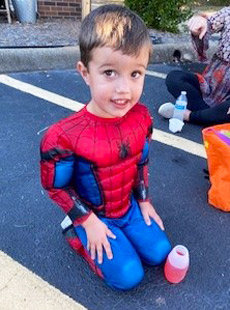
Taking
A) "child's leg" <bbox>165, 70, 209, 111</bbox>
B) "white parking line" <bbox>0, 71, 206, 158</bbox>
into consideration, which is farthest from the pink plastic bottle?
"child's leg" <bbox>165, 70, 209, 111</bbox>

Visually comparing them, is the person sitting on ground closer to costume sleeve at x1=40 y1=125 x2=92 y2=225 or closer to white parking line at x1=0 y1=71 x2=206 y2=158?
white parking line at x1=0 y1=71 x2=206 y2=158

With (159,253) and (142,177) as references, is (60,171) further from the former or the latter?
(159,253)

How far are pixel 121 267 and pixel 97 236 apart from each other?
0.17 meters

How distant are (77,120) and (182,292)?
36.1 inches

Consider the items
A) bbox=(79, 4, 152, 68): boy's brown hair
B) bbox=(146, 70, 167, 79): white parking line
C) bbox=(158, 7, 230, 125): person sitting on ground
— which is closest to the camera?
bbox=(79, 4, 152, 68): boy's brown hair

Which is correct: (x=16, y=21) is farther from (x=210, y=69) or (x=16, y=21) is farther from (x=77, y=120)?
(x=77, y=120)

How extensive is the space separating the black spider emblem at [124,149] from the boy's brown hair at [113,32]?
37cm

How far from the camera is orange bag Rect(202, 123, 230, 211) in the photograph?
6.77 feet

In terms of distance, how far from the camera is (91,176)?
5.32 feet

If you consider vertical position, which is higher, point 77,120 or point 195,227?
point 77,120

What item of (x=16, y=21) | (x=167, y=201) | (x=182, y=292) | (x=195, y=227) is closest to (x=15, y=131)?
(x=167, y=201)

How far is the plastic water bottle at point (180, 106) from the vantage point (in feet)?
10.1

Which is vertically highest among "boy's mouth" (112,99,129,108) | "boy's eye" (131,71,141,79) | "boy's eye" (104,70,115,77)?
"boy's eye" (104,70,115,77)

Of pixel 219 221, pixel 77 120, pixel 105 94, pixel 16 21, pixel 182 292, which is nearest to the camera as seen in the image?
pixel 105 94
